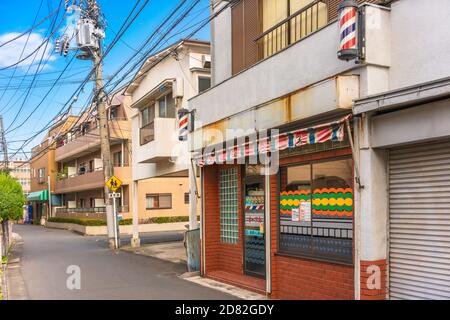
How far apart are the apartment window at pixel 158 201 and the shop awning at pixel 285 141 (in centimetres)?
2380

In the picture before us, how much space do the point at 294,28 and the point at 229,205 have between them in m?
4.84

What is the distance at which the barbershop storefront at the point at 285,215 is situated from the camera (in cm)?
798

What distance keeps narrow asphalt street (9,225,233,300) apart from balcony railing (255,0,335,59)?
5228 millimetres

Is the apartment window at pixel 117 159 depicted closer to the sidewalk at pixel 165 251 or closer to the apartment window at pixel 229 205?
the sidewalk at pixel 165 251

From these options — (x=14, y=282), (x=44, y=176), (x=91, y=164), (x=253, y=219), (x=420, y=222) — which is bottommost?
(x=14, y=282)

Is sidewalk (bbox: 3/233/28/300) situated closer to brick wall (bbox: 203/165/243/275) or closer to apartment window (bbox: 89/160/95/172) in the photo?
brick wall (bbox: 203/165/243/275)

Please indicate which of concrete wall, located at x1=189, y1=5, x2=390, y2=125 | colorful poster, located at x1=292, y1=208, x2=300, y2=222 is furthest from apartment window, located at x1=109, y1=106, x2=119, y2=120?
colorful poster, located at x1=292, y1=208, x2=300, y2=222

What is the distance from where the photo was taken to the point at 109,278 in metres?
12.9

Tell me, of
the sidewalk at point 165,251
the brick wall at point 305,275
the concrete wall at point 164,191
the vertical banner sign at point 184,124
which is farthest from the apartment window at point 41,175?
the brick wall at point 305,275

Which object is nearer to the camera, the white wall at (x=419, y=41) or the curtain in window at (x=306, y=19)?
the white wall at (x=419, y=41)

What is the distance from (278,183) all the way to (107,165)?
45.1ft

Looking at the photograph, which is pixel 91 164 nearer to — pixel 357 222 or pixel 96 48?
pixel 96 48

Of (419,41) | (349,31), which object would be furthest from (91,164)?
(419,41)

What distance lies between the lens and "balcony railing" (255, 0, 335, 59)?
348 inches
